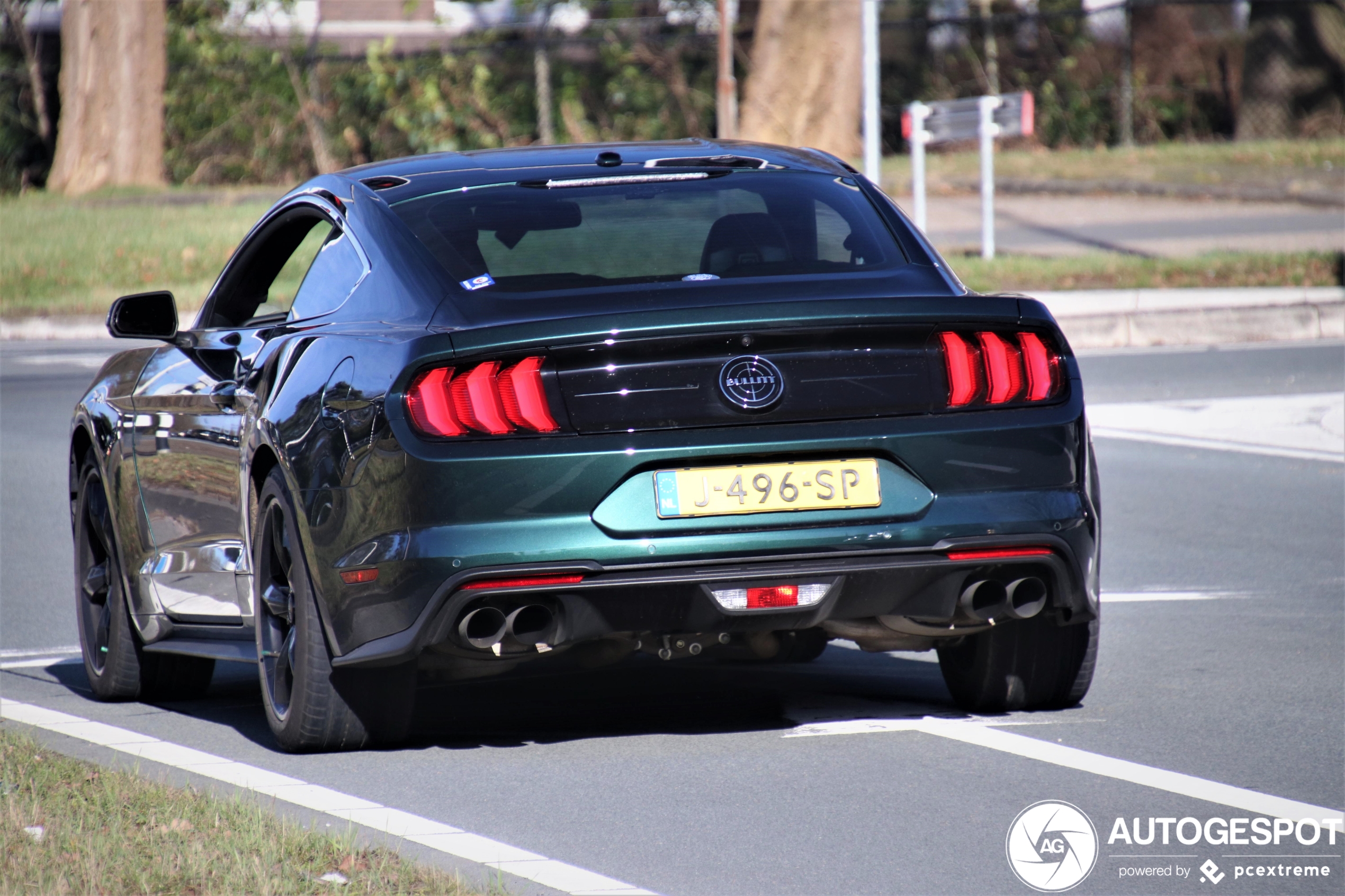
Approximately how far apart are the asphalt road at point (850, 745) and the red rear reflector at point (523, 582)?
→ 488 millimetres

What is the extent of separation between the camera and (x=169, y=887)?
3779 mm

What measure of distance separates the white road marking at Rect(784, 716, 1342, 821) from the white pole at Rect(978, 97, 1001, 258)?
13.7 meters

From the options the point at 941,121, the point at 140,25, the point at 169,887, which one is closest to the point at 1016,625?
the point at 169,887

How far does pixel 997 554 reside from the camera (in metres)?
4.68

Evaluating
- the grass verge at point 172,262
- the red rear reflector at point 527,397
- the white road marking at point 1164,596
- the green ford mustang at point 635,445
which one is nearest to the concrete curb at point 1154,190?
the grass verge at point 172,262

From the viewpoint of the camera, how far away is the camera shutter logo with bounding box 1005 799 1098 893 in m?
3.96

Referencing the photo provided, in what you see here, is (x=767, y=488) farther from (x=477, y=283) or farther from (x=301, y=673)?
(x=301, y=673)

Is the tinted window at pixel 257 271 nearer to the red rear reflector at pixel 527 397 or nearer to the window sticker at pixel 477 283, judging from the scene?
the window sticker at pixel 477 283

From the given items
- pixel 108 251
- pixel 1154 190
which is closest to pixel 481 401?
pixel 108 251

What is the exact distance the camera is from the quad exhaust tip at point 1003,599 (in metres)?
4.73

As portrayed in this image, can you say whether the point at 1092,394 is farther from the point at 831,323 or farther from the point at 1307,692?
the point at 831,323

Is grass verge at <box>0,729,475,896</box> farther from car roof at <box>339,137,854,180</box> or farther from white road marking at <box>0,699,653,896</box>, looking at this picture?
car roof at <box>339,137,854,180</box>

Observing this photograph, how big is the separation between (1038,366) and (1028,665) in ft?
3.06

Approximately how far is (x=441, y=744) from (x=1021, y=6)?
29.5m
